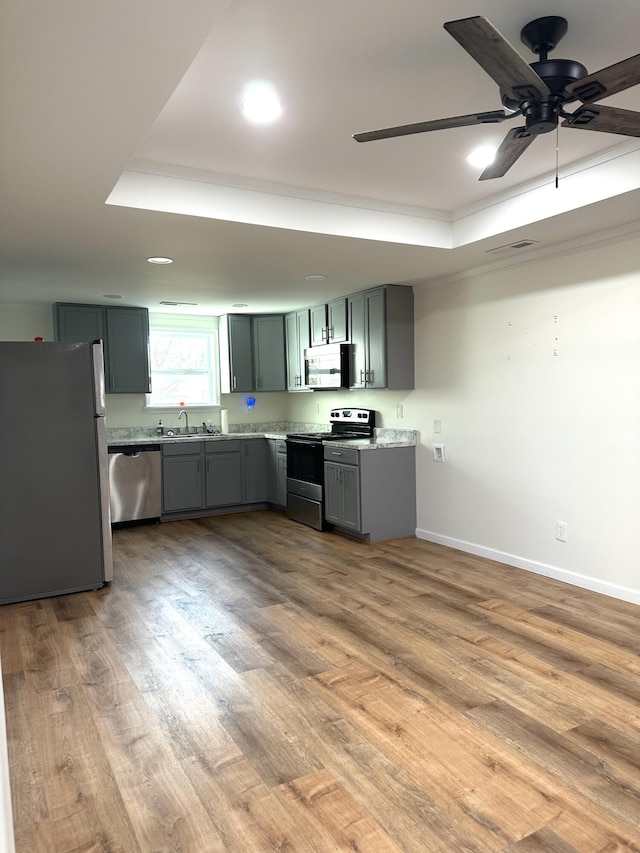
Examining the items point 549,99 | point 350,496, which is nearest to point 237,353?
point 350,496

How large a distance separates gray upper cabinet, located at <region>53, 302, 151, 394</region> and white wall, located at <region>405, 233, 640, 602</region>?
9.54 ft

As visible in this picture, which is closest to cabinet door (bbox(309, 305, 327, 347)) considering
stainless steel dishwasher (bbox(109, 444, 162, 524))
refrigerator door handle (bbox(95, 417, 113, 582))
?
stainless steel dishwasher (bbox(109, 444, 162, 524))

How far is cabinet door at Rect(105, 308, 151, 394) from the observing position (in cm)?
612

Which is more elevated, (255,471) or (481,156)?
(481,156)

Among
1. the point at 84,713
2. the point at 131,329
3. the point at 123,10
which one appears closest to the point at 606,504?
the point at 84,713

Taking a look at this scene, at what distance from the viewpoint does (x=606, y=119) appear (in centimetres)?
Result: 194

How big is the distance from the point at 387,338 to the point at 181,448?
8.20ft

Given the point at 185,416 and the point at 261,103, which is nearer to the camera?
the point at 261,103

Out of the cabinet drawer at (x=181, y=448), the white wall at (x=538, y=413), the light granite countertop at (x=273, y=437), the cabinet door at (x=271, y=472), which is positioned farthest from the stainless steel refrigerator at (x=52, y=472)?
the white wall at (x=538, y=413)

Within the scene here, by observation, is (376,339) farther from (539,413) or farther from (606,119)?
(606,119)

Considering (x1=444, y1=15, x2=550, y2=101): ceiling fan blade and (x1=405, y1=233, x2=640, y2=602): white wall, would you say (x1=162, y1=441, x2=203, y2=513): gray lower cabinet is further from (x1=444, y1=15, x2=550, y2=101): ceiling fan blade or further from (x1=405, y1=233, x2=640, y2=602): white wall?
(x1=444, y1=15, x2=550, y2=101): ceiling fan blade

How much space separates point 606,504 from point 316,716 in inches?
92.7

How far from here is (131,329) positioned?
621cm

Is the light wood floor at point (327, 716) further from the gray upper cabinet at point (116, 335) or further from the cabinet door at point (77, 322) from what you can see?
the cabinet door at point (77, 322)
